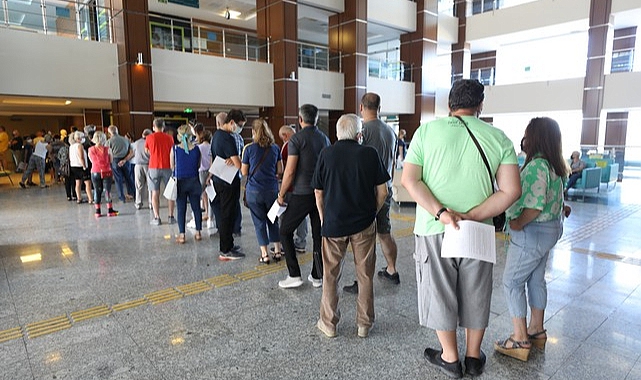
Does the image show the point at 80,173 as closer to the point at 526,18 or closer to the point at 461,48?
the point at 461,48

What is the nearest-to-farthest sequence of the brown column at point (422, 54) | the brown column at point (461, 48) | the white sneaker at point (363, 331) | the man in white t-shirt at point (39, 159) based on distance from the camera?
the white sneaker at point (363, 331) → the man in white t-shirt at point (39, 159) → the brown column at point (422, 54) → the brown column at point (461, 48)

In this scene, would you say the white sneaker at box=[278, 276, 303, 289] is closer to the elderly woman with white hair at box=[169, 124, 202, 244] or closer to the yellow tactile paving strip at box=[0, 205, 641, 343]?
the yellow tactile paving strip at box=[0, 205, 641, 343]

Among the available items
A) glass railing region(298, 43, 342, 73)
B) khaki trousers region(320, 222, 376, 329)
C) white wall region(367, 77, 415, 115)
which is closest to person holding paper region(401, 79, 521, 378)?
khaki trousers region(320, 222, 376, 329)

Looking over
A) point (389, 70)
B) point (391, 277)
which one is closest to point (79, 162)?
point (391, 277)

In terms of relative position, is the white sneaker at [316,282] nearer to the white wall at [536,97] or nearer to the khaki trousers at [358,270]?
the khaki trousers at [358,270]

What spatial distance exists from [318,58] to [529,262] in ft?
46.4

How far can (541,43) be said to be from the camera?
1884 cm

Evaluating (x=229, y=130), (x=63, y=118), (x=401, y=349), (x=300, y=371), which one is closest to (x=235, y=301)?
(x=300, y=371)

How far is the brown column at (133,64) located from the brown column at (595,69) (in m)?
16.4

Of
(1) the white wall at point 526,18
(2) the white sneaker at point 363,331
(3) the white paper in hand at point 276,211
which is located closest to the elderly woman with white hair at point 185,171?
(3) the white paper in hand at point 276,211

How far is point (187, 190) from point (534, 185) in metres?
4.17

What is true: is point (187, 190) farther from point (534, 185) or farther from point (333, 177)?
point (534, 185)

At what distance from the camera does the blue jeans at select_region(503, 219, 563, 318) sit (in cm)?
251

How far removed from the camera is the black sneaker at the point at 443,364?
7.74ft
